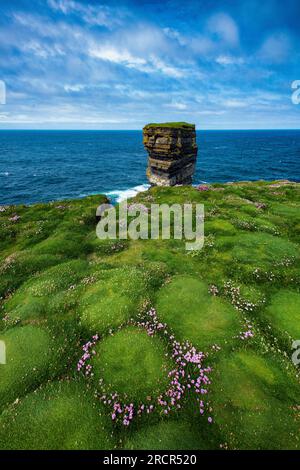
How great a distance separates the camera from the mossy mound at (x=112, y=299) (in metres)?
12.3

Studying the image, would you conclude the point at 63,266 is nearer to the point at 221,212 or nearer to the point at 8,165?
the point at 221,212

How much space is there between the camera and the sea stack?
2751 inches

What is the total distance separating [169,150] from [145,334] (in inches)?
2559

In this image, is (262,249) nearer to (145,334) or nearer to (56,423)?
(145,334)

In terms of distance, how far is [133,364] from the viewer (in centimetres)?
994

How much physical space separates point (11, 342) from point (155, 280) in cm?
774

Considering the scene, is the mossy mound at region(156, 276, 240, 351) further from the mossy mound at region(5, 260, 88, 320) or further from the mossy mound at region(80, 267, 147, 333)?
the mossy mound at region(5, 260, 88, 320)

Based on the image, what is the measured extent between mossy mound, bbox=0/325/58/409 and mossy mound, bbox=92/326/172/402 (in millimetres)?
2014

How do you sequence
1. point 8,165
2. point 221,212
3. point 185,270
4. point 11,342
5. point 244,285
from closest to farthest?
point 11,342 < point 244,285 < point 185,270 < point 221,212 < point 8,165

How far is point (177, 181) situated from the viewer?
78.3 metres

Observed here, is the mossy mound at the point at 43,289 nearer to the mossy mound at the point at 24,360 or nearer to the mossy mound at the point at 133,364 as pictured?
the mossy mound at the point at 24,360

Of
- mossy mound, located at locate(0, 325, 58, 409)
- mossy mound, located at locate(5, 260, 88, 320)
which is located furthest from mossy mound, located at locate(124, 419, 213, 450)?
mossy mound, located at locate(5, 260, 88, 320)

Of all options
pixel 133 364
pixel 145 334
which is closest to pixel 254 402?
pixel 133 364
